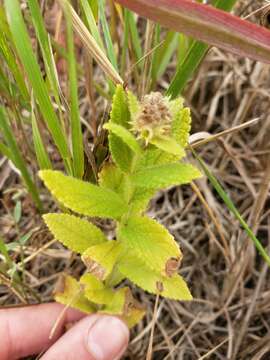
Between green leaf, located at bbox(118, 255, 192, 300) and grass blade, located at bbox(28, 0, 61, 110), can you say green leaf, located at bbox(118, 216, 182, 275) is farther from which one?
grass blade, located at bbox(28, 0, 61, 110)

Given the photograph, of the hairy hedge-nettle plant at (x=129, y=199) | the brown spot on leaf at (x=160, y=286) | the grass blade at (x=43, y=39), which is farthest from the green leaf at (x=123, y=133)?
the brown spot on leaf at (x=160, y=286)

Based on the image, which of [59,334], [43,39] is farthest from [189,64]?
[59,334]

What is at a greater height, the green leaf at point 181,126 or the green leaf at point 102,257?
the green leaf at point 181,126

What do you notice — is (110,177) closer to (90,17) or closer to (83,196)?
(83,196)

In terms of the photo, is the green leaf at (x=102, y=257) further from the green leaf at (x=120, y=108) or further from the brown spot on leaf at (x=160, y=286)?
the green leaf at (x=120, y=108)

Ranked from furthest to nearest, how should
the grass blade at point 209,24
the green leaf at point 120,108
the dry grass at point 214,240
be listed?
the dry grass at point 214,240 < the green leaf at point 120,108 < the grass blade at point 209,24
